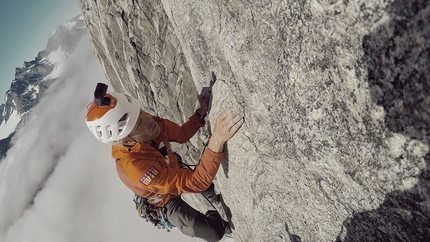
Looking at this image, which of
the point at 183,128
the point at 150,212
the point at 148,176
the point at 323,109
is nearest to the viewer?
the point at 323,109

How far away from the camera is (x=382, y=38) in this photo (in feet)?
5.80

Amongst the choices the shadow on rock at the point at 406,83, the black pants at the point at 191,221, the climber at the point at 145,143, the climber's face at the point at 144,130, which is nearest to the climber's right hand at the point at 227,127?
the climber at the point at 145,143

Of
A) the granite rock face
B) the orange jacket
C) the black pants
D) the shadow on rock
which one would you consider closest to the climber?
the orange jacket

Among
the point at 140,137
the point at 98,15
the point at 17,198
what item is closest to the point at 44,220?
the point at 17,198

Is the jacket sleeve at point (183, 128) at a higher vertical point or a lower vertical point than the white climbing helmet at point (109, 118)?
lower

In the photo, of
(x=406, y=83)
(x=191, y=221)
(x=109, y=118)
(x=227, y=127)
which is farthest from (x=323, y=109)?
(x=191, y=221)

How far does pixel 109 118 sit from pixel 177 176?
5.17 feet

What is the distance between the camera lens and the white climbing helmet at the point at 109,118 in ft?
13.9

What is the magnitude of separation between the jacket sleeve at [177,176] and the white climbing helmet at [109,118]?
72cm

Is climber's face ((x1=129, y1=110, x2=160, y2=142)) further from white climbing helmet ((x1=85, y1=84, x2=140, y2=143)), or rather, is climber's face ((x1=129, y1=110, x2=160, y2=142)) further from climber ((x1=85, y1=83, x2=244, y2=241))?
white climbing helmet ((x1=85, y1=84, x2=140, y2=143))

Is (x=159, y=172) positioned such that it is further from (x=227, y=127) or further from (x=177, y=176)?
(x=227, y=127)

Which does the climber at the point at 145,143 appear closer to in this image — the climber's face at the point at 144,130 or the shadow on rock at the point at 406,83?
the climber's face at the point at 144,130

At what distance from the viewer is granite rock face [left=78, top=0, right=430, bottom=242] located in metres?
1.80

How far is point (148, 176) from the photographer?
384 centimetres
